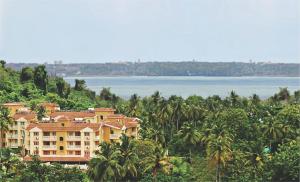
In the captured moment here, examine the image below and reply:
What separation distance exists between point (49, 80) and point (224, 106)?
55.9 feet

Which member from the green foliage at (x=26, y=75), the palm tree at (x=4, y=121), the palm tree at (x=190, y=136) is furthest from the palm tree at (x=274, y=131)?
the green foliage at (x=26, y=75)

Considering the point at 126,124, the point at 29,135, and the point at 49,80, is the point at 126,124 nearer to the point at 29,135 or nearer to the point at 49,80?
the point at 29,135

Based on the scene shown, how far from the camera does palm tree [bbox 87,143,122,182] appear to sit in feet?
87.0

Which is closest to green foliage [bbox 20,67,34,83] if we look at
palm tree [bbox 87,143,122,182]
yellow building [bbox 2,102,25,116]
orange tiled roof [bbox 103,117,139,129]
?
yellow building [bbox 2,102,25,116]

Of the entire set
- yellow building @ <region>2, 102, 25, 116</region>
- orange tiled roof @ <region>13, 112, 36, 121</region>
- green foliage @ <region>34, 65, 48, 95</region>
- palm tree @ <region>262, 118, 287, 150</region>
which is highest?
green foliage @ <region>34, 65, 48, 95</region>

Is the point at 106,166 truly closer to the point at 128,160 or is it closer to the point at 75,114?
the point at 128,160

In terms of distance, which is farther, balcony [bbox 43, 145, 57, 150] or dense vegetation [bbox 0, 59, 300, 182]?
balcony [bbox 43, 145, 57, 150]

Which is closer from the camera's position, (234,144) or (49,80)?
(234,144)

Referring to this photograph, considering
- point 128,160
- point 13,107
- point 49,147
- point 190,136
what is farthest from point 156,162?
point 13,107

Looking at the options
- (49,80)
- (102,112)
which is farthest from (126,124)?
(49,80)

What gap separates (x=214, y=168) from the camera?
32.0 metres

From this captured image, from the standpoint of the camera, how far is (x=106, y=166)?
26.5m

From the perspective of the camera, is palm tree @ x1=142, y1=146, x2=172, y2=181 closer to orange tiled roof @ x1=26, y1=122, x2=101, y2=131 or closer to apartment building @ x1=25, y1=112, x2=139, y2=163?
apartment building @ x1=25, y1=112, x2=139, y2=163

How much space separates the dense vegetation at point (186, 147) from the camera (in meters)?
27.3
